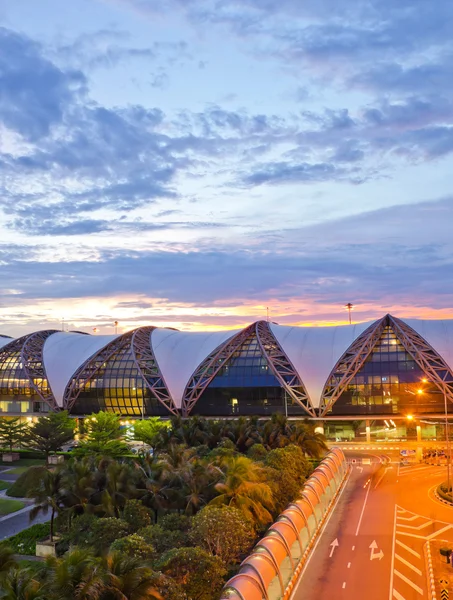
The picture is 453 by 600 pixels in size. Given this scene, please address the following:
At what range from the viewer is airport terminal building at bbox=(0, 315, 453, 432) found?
77.6 m

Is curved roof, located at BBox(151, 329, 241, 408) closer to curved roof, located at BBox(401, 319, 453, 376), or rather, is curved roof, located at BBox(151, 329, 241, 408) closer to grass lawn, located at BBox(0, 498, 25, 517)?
curved roof, located at BBox(401, 319, 453, 376)

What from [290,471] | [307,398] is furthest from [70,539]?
[307,398]

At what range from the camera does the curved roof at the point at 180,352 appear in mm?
83875

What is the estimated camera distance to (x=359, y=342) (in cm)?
8006

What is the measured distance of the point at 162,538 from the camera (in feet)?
102

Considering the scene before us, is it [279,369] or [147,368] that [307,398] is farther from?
[147,368]

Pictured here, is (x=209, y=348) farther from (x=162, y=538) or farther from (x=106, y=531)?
(x=162, y=538)

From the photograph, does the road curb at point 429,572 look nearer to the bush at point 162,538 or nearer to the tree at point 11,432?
the bush at point 162,538

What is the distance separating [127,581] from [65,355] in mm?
74187

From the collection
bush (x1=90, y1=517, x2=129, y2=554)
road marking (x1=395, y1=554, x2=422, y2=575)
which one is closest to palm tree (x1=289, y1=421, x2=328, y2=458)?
road marking (x1=395, y1=554, x2=422, y2=575)

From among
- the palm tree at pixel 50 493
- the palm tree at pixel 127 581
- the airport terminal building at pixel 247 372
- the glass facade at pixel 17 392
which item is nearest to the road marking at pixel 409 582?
the palm tree at pixel 127 581

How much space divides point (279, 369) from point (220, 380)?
8.31 metres

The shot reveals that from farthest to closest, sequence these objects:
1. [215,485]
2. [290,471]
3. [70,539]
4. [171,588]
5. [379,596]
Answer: [290,471] < [215,485] < [70,539] < [379,596] < [171,588]

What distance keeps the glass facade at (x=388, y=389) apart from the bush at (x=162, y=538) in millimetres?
49989
